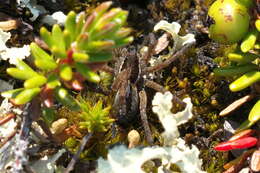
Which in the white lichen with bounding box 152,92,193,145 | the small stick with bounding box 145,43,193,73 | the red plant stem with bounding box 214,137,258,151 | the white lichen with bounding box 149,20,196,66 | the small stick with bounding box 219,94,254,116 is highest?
the white lichen with bounding box 149,20,196,66

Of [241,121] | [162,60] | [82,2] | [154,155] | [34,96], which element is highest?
[82,2]

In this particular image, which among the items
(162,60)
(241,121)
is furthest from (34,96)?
(241,121)

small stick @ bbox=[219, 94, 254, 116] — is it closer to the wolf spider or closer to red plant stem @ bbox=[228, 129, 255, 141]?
red plant stem @ bbox=[228, 129, 255, 141]

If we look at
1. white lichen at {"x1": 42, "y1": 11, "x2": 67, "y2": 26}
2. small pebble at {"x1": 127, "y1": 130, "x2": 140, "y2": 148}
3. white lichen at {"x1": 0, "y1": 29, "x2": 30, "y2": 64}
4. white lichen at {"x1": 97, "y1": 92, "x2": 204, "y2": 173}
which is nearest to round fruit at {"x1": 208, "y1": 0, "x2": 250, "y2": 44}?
white lichen at {"x1": 97, "y1": 92, "x2": 204, "y2": 173}

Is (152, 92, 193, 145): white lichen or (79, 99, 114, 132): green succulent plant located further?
(79, 99, 114, 132): green succulent plant

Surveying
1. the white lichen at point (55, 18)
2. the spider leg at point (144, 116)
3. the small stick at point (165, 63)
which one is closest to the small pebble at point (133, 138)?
the spider leg at point (144, 116)

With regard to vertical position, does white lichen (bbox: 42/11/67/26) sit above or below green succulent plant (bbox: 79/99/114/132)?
above

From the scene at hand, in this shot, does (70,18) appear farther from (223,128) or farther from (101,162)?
(223,128)
